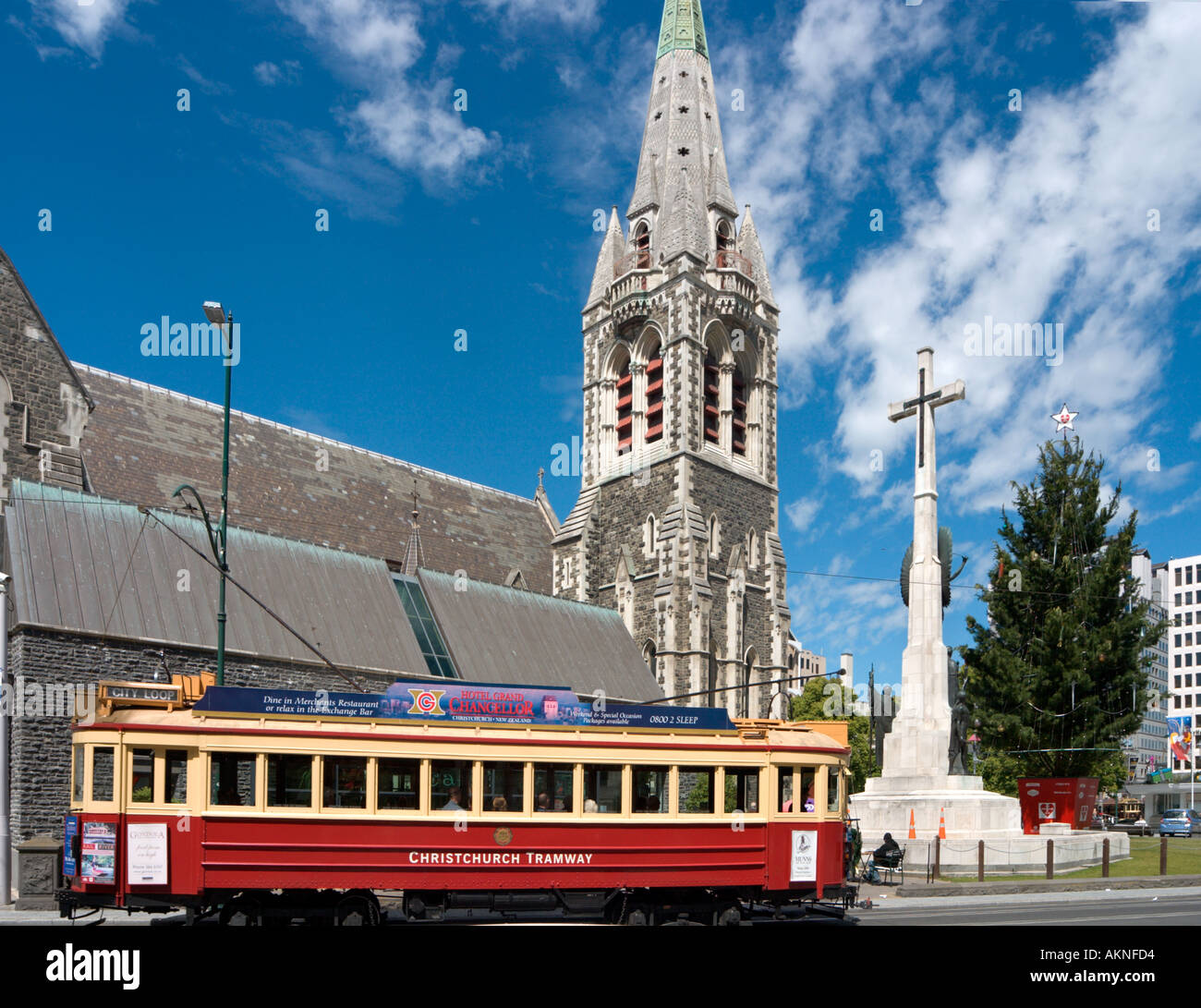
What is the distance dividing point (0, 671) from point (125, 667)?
15.4ft

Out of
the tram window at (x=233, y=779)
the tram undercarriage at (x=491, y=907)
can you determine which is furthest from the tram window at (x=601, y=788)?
the tram window at (x=233, y=779)

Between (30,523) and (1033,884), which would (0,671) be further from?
(1033,884)

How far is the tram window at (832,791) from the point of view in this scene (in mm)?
15680

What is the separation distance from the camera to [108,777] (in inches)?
523

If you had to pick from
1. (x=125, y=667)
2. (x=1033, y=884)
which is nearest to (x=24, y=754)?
(x=125, y=667)

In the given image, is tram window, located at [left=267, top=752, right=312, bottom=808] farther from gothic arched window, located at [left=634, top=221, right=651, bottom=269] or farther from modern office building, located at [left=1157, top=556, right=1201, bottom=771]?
modern office building, located at [left=1157, top=556, right=1201, bottom=771]

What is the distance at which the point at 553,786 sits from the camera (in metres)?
14.5

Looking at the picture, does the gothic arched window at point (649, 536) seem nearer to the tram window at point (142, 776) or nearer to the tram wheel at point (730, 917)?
the tram wheel at point (730, 917)

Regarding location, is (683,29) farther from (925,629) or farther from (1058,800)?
(1058,800)

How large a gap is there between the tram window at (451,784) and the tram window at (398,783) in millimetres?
204

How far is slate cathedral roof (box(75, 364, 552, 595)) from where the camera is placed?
3828 cm

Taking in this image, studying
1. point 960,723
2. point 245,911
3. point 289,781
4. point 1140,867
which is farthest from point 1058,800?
point 245,911

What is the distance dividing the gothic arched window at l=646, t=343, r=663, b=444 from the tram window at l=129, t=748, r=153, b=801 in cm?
3765

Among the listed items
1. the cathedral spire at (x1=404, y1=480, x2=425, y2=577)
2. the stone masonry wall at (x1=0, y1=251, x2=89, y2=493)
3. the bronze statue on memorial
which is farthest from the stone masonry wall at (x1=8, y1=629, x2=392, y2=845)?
the bronze statue on memorial
